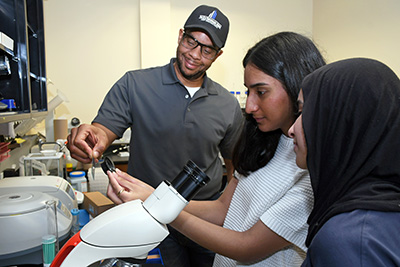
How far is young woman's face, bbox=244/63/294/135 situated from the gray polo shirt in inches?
24.9

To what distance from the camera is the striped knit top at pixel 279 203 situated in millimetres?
905


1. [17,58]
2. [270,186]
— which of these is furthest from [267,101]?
[17,58]

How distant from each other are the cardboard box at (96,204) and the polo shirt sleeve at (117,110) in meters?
0.36

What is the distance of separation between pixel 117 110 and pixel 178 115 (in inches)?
13.4

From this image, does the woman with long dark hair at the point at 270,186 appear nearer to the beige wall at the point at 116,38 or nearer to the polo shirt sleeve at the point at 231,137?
the polo shirt sleeve at the point at 231,137

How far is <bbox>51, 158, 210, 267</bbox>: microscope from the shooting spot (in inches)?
21.0

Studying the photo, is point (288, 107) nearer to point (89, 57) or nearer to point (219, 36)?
point (219, 36)

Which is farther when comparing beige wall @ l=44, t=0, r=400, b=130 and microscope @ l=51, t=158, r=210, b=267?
beige wall @ l=44, t=0, r=400, b=130

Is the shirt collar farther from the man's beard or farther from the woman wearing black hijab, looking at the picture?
the woman wearing black hijab

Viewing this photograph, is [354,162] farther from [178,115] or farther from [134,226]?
[178,115]

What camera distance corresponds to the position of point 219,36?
1631mm

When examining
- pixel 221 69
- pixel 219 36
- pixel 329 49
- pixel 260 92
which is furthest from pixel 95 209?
pixel 329 49

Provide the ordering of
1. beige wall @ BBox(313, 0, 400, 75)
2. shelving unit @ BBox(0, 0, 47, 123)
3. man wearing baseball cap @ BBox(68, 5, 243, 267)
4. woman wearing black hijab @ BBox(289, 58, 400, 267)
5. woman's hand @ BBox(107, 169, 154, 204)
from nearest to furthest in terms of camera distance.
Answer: woman wearing black hijab @ BBox(289, 58, 400, 267)
woman's hand @ BBox(107, 169, 154, 204)
shelving unit @ BBox(0, 0, 47, 123)
man wearing baseball cap @ BBox(68, 5, 243, 267)
beige wall @ BBox(313, 0, 400, 75)

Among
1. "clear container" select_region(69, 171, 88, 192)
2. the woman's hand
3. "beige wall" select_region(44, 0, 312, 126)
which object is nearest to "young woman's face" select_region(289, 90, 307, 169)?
the woman's hand
